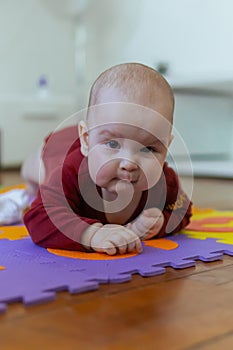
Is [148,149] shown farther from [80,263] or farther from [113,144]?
[80,263]

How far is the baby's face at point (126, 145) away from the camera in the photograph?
2.47 feet

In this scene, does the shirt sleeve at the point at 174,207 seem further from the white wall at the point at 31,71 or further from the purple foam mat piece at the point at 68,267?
the white wall at the point at 31,71

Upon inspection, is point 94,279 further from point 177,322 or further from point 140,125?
point 140,125

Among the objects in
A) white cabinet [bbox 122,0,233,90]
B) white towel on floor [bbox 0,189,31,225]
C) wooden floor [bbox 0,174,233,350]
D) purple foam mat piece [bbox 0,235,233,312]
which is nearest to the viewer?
wooden floor [bbox 0,174,233,350]

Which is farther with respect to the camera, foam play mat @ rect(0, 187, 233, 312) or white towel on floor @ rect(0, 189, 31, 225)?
white towel on floor @ rect(0, 189, 31, 225)

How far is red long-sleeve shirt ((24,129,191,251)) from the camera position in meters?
0.78

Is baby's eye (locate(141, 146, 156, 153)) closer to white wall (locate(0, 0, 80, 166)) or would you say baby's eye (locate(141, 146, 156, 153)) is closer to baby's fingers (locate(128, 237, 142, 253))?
baby's fingers (locate(128, 237, 142, 253))

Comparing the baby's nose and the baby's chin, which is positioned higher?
the baby's nose

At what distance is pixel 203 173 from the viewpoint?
2234 mm

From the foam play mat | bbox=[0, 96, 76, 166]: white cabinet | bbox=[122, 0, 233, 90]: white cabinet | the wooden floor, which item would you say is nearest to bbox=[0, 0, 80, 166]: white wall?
bbox=[0, 96, 76, 166]: white cabinet

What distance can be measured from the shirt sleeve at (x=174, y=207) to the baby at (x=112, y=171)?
0.06 metres

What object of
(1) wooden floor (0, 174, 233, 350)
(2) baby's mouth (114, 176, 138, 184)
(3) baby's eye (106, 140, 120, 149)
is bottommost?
(1) wooden floor (0, 174, 233, 350)

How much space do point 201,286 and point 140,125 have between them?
0.27 m

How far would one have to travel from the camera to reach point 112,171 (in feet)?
2.52
